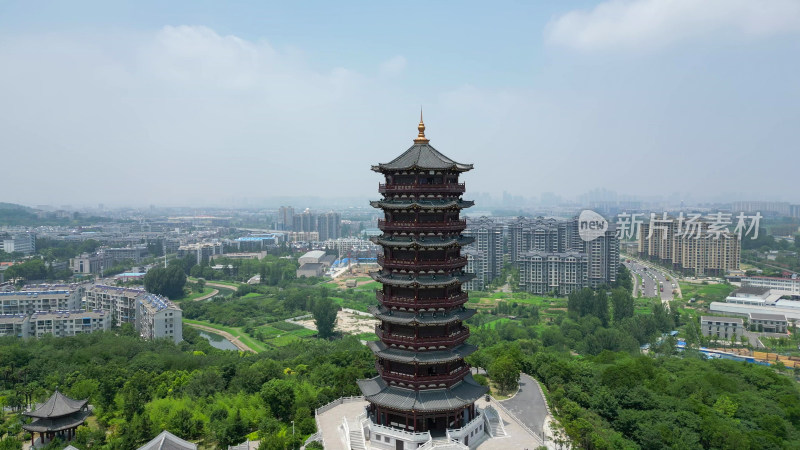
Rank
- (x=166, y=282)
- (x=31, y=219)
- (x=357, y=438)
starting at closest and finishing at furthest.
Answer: (x=357, y=438) → (x=166, y=282) → (x=31, y=219)

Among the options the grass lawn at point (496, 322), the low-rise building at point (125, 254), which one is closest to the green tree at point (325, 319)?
the grass lawn at point (496, 322)

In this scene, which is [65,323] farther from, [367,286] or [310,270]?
[310,270]

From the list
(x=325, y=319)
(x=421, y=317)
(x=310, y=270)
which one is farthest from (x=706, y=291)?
(x=421, y=317)

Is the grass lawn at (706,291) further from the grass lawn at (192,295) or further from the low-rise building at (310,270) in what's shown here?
the grass lawn at (192,295)

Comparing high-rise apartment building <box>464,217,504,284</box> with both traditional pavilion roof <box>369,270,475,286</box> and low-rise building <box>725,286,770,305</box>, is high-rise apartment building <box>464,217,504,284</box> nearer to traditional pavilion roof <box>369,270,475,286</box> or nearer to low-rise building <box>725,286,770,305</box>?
low-rise building <box>725,286,770,305</box>

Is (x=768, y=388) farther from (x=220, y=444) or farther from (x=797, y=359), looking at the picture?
(x=220, y=444)

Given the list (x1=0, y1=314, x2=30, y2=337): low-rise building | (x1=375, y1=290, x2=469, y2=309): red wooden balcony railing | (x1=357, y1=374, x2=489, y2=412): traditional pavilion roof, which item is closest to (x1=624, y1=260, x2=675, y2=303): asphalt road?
(x1=357, y1=374, x2=489, y2=412): traditional pavilion roof

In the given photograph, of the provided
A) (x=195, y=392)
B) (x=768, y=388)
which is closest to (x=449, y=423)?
(x=195, y=392)
